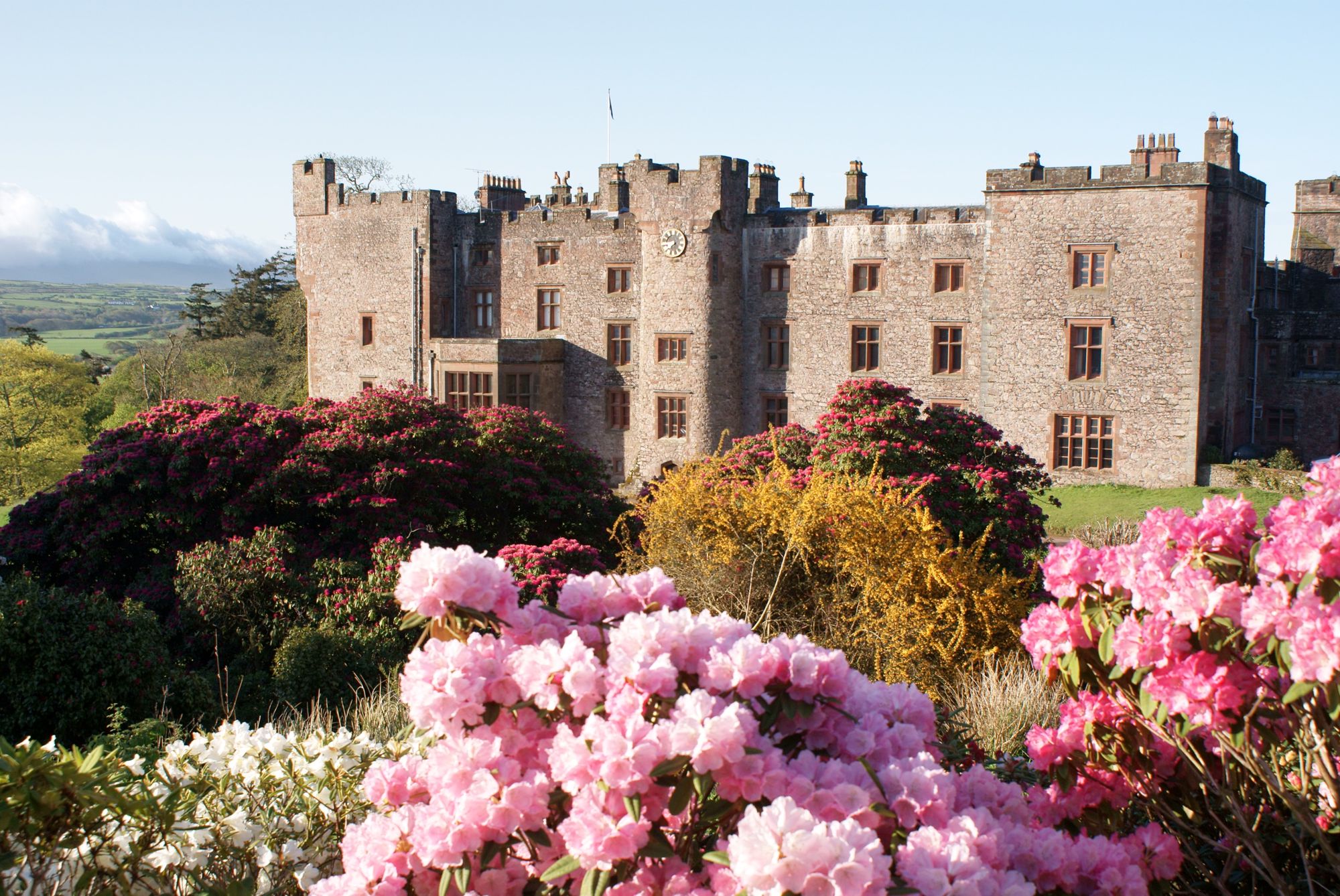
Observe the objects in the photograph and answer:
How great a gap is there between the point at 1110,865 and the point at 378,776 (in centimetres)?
235

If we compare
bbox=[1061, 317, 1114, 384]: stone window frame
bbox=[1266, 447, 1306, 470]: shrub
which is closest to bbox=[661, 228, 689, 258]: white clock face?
bbox=[1061, 317, 1114, 384]: stone window frame

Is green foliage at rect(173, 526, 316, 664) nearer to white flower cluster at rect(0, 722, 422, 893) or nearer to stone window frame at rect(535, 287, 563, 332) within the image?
white flower cluster at rect(0, 722, 422, 893)

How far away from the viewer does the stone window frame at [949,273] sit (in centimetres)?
2958

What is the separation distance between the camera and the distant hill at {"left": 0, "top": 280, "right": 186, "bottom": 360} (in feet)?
403

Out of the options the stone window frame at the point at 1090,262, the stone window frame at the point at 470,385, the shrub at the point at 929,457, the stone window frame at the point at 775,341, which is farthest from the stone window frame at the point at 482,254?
the shrub at the point at 929,457

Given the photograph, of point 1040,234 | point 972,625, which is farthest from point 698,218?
point 972,625

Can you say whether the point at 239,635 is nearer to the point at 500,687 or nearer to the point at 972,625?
the point at 972,625

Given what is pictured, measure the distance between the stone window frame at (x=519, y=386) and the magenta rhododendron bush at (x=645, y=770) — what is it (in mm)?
28096

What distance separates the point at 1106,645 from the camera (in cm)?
450

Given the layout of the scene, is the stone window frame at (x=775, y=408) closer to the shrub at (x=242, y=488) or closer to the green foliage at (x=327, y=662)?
the shrub at (x=242, y=488)

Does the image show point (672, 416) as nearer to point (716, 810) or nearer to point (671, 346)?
point (671, 346)

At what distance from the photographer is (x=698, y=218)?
1227 inches

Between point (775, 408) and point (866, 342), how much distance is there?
9.68 ft

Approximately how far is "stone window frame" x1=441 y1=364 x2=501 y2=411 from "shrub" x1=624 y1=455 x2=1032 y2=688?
66.1 feet
